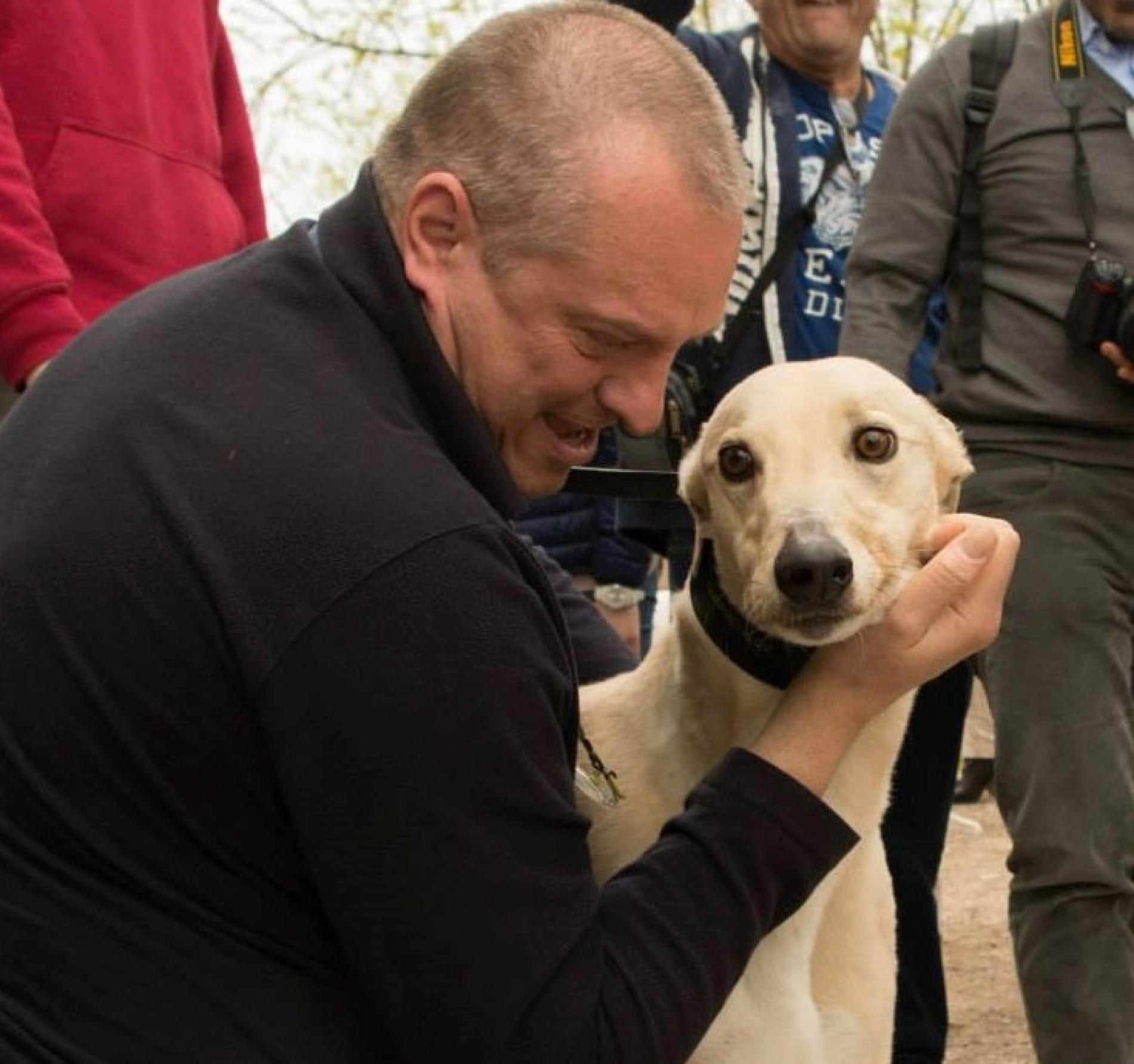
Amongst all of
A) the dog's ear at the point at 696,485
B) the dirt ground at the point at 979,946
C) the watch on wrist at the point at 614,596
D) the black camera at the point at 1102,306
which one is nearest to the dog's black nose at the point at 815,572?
the dog's ear at the point at 696,485

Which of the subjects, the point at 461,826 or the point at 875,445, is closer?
the point at 461,826

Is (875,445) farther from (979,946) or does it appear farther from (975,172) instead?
(979,946)

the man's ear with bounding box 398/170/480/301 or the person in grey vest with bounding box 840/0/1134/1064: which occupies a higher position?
the man's ear with bounding box 398/170/480/301

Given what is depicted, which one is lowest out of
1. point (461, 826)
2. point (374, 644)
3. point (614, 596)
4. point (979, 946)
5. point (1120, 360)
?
point (979, 946)

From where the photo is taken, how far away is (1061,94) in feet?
11.8

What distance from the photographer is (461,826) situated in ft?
5.29

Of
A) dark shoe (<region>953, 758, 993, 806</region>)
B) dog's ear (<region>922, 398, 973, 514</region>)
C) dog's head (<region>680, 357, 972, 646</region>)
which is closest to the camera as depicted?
dog's head (<region>680, 357, 972, 646</region>)

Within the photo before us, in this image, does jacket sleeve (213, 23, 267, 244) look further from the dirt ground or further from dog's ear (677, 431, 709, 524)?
the dirt ground

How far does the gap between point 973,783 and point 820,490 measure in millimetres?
5247

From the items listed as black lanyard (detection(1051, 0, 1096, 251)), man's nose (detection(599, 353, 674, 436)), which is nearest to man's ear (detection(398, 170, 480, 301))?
man's nose (detection(599, 353, 674, 436))

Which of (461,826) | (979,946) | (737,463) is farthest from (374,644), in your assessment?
(979,946)

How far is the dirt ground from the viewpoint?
4496 millimetres

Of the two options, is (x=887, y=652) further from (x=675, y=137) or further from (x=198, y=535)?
(x=198, y=535)

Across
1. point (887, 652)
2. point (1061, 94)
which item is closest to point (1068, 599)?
point (1061, 94)
